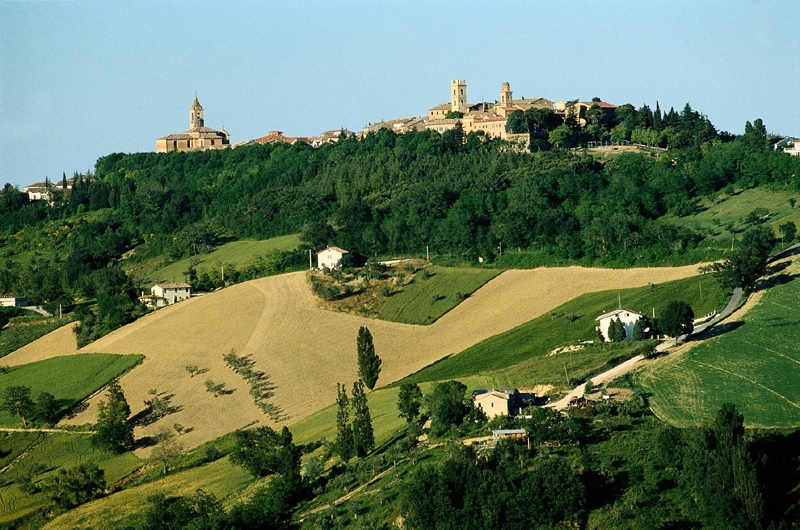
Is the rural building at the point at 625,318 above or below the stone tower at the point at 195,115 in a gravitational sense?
below

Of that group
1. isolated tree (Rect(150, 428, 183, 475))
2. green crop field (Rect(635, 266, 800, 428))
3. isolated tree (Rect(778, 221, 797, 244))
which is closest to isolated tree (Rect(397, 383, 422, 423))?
green crop field (Rect(635, 266, 800, 428))

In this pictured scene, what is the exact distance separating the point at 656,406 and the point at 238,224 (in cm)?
6194

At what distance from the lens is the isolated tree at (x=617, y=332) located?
71812 mm

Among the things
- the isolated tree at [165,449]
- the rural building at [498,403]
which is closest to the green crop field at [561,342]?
the rural building at [498,403]

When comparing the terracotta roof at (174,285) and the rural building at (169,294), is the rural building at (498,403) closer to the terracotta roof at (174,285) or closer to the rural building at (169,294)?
the rural building at (169,294)

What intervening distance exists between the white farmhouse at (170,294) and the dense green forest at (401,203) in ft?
5.68

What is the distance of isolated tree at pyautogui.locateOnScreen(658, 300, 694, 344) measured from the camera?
2689 inches

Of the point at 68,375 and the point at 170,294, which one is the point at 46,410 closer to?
the point at 68,375

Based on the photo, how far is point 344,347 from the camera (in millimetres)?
82438

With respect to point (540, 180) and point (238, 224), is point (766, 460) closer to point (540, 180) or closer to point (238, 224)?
point (540, 180)

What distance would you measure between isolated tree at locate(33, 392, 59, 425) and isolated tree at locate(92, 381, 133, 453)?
258 centimetres

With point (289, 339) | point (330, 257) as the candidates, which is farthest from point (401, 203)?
point (289, 339)

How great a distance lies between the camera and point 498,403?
2359 inches

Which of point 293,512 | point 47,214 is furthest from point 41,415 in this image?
point 47,214
